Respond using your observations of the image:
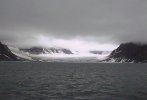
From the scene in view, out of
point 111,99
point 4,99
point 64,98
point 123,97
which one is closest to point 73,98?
point 64,98

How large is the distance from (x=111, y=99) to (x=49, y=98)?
1375 cm

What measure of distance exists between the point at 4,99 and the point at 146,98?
31.4m

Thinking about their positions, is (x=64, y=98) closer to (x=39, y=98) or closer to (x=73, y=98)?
(x=73, y=98)

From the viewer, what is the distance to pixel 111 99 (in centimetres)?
4947

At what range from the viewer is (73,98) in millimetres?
50594

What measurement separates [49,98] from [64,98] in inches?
132

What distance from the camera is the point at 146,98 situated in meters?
50.8

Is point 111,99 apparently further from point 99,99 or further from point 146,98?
point 146,98

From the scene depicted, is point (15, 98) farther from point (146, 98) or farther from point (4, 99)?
point (146, 98)

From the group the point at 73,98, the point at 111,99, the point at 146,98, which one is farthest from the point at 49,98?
the point at 146,98

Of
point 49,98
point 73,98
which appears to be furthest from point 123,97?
point 49,98

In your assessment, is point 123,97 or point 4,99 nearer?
point 4,99

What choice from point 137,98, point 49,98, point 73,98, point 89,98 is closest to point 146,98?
point 137,98

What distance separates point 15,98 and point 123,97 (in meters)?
24.5
